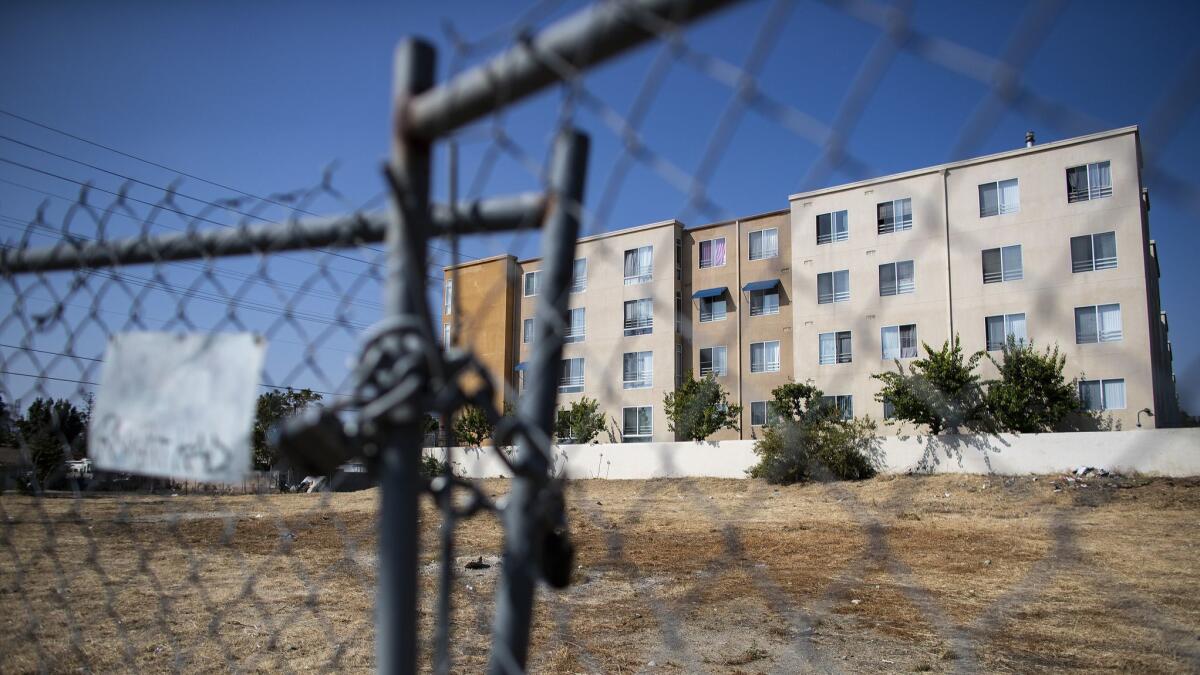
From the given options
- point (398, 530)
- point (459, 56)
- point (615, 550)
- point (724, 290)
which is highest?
point (724, 290)

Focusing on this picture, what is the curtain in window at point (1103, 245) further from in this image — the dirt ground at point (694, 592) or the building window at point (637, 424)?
the building window at point (637, 424)

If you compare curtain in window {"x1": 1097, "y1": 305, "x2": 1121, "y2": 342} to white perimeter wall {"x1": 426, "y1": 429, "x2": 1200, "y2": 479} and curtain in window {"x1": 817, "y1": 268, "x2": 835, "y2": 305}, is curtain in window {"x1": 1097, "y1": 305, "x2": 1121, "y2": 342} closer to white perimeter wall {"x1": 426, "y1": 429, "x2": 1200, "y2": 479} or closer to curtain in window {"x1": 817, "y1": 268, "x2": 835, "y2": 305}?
curtain in window {"x1": 817, "y1": 268, "x2": 835, "y2": 305}

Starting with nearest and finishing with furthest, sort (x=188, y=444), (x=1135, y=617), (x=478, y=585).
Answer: (x=188, y=444)
(x=1135, y=617)
(x=478, y=585)

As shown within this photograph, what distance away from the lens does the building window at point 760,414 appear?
60.9ft

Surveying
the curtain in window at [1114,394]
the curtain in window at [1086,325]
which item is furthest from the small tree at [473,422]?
the curtain in window at [1114,394]

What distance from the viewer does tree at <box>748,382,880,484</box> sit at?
14.6 meters

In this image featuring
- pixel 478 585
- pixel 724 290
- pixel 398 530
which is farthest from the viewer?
Result: pixel 724 290

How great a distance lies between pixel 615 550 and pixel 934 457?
27.9ft

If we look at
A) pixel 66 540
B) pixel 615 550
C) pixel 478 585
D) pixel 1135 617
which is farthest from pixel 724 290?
pixel 66 540

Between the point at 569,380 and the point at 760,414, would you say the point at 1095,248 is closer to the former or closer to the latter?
the point at 569,380

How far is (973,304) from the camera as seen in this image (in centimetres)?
888

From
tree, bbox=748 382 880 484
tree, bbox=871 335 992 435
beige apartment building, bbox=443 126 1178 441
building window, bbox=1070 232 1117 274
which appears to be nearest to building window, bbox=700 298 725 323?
beige apartment building, bbox=443 126 1178 441

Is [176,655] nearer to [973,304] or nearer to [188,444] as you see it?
[188,444]

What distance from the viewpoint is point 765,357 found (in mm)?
19250
